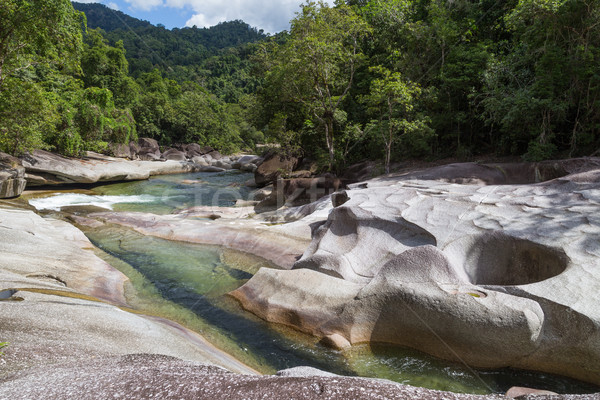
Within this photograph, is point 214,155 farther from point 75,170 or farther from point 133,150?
point 75,170

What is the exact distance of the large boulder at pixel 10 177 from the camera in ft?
46.1

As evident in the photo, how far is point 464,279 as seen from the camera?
202 inches

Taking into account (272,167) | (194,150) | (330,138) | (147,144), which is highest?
(330,138)

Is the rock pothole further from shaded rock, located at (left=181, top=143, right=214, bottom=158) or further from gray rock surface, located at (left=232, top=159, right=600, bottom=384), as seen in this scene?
shaded rock, located at (left=181, top=143, right=214, bottom=158)

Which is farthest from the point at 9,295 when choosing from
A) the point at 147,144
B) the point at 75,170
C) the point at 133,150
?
the point at 147,144

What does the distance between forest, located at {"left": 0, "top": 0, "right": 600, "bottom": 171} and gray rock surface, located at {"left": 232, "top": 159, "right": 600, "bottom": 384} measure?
21.6 feet

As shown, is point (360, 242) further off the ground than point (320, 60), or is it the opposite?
point (320, 60)

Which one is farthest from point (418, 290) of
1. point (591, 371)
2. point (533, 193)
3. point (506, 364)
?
point (533, 193)

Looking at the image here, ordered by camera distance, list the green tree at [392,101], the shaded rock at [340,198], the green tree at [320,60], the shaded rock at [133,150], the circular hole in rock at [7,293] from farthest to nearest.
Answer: the shaded rock at [133,150] → the green tree at [320,60] → the green tree at [392,101] → the shaded rock at [340,198] → the circular hole in rock at [7,293]

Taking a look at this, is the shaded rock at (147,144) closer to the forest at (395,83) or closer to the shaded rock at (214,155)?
the shaded rock at (214,155)

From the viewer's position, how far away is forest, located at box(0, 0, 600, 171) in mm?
11094

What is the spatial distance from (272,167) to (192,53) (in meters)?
104

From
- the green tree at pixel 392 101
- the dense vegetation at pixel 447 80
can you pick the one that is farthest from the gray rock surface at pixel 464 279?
the green tree at pixel 392 101

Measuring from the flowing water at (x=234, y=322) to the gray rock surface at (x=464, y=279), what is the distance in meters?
0.19
